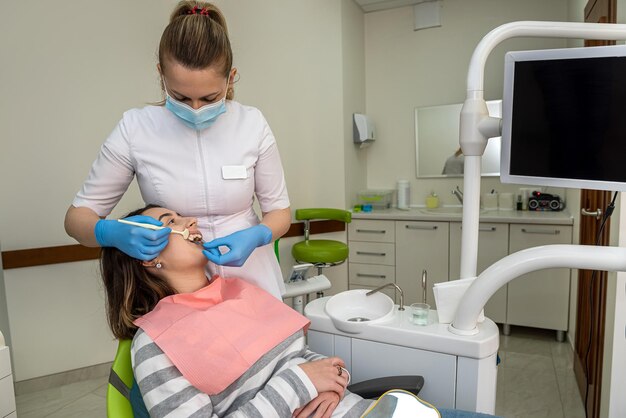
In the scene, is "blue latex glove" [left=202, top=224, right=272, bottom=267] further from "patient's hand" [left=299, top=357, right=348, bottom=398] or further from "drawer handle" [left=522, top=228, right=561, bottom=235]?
"drawer handle" [left=522, top=228, right=561, bottom=235]

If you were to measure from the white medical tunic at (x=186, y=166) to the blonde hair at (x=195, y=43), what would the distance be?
20cm

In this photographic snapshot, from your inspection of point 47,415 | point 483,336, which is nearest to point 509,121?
point 483,336

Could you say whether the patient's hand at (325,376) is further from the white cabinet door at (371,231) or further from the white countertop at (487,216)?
the white cabinet door at (371,231)

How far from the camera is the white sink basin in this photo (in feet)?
4.14

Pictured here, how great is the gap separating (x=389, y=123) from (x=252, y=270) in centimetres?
289

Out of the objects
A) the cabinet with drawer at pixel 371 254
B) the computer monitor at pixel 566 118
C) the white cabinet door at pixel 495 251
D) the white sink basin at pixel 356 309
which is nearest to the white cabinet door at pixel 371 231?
the cabinet with drawer at pixel 371 254

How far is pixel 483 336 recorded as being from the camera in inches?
43.8

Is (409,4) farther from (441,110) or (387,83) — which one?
(441,110)

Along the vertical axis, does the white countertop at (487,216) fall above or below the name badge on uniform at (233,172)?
below

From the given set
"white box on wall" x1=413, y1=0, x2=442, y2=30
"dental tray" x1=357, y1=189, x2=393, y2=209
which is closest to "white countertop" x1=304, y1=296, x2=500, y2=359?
"dental tray" x1=357, y1=189, x2=393, y2=209

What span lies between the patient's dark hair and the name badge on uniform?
334 millimetres

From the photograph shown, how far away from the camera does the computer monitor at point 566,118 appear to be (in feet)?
2.74

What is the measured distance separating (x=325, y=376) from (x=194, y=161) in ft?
2.25

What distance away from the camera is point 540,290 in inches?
117
